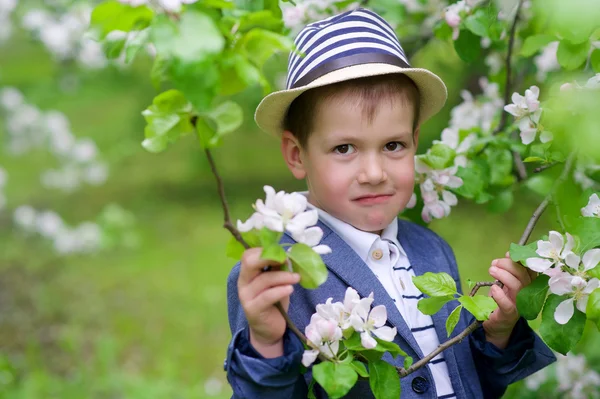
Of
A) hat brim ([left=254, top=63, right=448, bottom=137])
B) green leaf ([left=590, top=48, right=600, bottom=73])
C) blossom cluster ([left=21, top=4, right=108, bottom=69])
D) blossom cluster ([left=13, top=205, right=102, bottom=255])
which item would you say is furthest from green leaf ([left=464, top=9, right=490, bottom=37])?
blossom cluster ([left=13, top=205, right=102, bottom=255])

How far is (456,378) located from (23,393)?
8.16ft

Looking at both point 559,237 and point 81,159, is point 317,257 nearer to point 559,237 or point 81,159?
point 559,237

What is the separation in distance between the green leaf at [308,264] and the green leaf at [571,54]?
30.5 inches

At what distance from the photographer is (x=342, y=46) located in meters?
1.65

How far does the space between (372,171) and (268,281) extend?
0.44m

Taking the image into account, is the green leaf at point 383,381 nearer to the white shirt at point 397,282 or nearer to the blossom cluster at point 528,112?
the white shirt at point 397,282

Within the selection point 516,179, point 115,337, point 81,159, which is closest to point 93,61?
point 81,159

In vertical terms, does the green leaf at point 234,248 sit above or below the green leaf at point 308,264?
above

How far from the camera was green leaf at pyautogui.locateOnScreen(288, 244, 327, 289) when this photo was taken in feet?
3.96

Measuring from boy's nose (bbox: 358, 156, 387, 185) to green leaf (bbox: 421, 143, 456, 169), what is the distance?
0.31m

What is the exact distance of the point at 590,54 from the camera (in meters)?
1.67

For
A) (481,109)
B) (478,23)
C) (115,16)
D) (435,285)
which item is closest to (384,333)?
(435,285)

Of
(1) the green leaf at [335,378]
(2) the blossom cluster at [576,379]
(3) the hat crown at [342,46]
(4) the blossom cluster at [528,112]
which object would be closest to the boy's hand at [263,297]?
(1) the green leaf at [335,378]

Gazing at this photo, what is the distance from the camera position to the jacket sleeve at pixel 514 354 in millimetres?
1735
